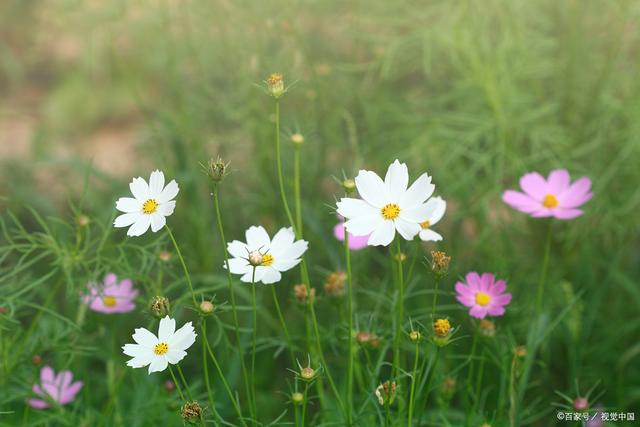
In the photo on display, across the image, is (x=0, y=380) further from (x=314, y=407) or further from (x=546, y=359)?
(x=546, y=359)

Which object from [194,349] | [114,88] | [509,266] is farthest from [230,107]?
[114,88]

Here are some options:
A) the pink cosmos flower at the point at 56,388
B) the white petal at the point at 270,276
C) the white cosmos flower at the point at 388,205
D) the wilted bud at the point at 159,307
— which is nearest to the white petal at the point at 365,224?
the white cosmos flower at the point at 388,205

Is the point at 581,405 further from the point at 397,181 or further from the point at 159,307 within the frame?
the point at 159,307

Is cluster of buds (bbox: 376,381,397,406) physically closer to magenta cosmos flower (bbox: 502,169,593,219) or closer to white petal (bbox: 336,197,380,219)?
white petal (bbox: 336,197,380,219)

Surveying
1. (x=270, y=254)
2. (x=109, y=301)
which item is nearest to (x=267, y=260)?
(x=270, y=254)

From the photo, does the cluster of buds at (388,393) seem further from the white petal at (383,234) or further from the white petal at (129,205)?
the white petal at (129,205)
